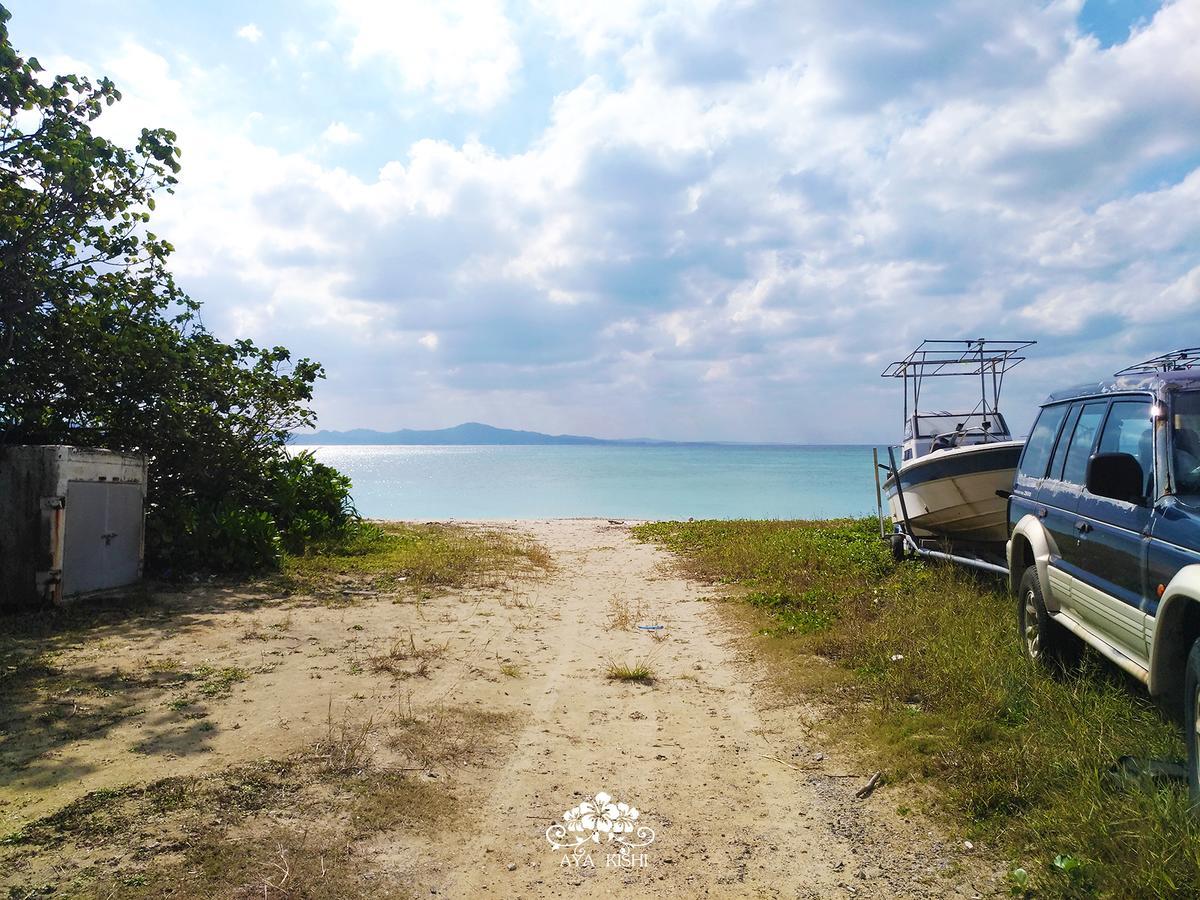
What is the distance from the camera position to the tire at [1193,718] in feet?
11.6

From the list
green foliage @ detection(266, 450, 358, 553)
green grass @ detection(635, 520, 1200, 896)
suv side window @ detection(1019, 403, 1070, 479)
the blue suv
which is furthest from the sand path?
green foliage @ detection(266, 450, 358, 553)

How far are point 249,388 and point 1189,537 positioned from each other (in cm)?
1252

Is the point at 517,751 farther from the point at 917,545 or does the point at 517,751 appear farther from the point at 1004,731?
the point at 917,545

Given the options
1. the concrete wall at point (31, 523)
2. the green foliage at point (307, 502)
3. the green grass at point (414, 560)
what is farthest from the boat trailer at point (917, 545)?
the concrete wall at point (31, 523)

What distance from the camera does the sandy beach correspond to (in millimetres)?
3676

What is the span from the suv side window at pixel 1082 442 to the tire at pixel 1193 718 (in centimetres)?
221

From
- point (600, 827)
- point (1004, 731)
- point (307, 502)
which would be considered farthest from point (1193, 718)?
point (307, 502)

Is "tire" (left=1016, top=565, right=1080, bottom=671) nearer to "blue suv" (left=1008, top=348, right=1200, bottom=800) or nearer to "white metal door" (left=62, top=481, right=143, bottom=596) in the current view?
"blue suv" (left=1008, top=348, right=1200, bottom=800)

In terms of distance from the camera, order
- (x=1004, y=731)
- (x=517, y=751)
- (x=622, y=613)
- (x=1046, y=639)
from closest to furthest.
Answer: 1. (x=1004, y=731)
2. (x=517, y=751)
3. (x=1046, y=639)
4. (x=622, y=613)

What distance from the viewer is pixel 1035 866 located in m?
3.50

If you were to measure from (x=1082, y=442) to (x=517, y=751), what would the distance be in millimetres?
4725

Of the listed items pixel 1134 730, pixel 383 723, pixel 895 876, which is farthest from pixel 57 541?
pixel 1134 730

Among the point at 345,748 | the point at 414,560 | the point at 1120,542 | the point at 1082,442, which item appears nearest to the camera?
the point at 1120,542

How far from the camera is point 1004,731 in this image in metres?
4.76
